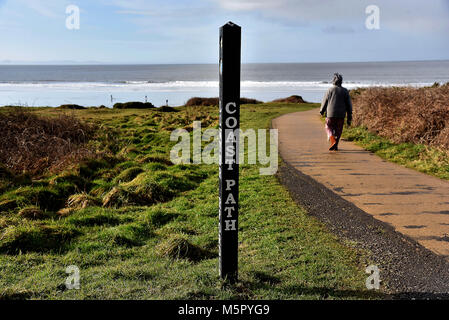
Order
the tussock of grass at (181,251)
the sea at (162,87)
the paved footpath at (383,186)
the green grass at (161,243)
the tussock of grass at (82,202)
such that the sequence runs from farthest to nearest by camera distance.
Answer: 1. the sea at (162,87)
2. the tussock of grass at (82,202)
3. the paved footpath at (383,186)
4. the tussock of grass at (181,251)
5. the green grass at (161,243)

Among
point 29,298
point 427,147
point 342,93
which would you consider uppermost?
point 342,93

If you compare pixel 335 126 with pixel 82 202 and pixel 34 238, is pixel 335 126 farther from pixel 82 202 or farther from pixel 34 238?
pixel 34 238

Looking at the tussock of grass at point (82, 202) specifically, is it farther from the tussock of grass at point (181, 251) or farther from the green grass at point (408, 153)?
the green grass at point (408, 153)

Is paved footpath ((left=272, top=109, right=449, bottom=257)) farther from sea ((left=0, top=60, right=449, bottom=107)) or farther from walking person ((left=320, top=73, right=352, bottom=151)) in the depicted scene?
sea ((left=0, top=60, right=449, bottom=107))

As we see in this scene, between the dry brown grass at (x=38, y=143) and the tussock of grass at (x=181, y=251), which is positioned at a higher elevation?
the dry brown grass at (x=38, y=143)

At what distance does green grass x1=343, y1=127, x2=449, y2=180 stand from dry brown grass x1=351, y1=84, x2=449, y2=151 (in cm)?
31

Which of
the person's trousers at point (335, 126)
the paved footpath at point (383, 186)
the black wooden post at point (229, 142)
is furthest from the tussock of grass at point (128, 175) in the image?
the black wooden post at point (229, 142)

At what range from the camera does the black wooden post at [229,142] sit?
3.56 m

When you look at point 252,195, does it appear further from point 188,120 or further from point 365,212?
point 188,120

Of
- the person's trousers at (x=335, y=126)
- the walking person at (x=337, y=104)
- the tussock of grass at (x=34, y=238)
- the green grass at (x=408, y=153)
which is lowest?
the tussock of grass at (x=34, y=238)

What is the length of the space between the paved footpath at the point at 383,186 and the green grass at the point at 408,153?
314mm

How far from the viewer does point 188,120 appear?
2155 cm

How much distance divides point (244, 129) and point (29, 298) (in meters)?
13.2
